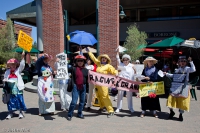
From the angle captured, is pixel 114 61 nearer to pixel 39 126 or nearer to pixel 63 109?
pixel 63 109

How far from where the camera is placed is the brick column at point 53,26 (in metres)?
11.9

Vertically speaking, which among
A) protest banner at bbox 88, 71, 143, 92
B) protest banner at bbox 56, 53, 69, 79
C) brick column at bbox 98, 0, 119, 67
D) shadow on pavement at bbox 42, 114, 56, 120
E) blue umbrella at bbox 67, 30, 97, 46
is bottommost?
shadow on pavement at bbox 42, 114, 56, 120

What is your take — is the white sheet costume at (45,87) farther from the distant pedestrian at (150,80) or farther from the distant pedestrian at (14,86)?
the distant pedestrian at (150,80)

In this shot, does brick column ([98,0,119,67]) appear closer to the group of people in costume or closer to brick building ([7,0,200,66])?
brick building ([7,0,200,66])

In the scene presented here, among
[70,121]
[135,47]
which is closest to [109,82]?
[70,121]

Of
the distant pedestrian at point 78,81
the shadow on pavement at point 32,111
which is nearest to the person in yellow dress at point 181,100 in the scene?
the distant pedestrian at point 78,81

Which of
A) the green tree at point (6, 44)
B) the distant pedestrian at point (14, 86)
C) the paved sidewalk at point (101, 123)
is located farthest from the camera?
the green tree at point (6, 44)

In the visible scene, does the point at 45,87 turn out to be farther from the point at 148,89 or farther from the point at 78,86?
the point at 148,89

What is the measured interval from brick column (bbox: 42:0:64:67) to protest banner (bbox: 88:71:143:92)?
22.0 feet

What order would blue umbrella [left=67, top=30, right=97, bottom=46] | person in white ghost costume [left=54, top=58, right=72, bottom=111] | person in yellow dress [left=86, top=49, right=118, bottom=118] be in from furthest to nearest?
blue umbrella [left=67, top=30, right=97, bottom=46], person in white ghost costume [left=54, top=58, right=72, bottom=111], person in yellow dress [left=86, top=49, right=118, bottom=118]

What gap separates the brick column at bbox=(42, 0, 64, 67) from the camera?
11867 mm

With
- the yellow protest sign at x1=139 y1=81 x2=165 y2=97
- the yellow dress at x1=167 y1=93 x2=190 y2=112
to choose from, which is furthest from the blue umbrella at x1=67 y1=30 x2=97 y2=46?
the yellow dress at x1=167 y1=93 x2=190 y2=112

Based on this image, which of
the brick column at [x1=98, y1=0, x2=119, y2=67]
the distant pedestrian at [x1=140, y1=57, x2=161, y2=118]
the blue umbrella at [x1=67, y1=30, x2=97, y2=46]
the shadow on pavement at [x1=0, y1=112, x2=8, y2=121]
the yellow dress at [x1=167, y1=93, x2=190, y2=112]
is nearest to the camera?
the yellow dress at [x1=167, y1=93, x2=190, y2=112]

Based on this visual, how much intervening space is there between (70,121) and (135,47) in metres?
7.43
